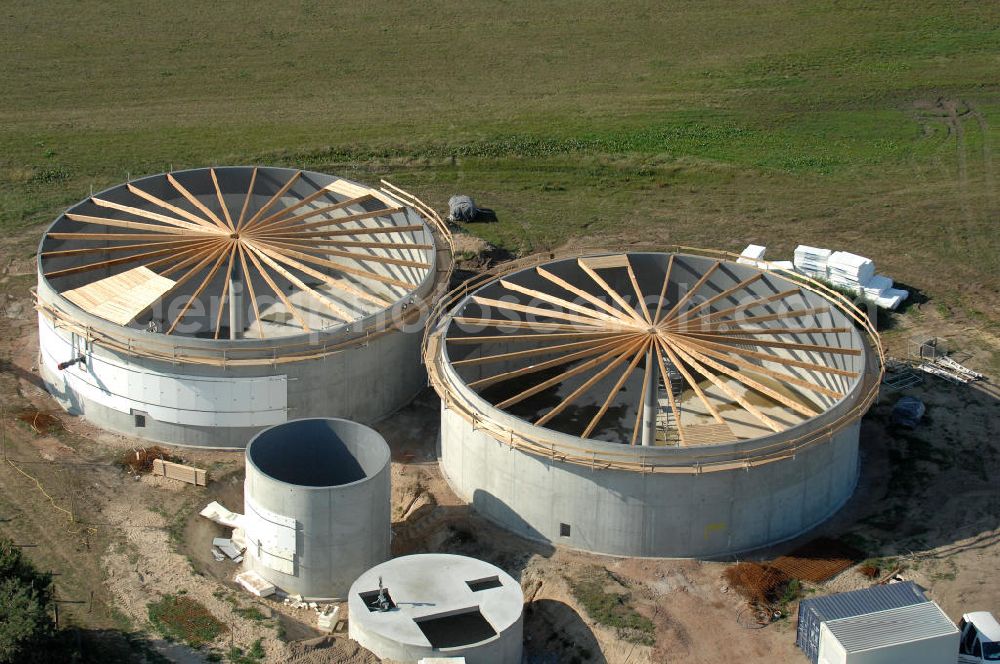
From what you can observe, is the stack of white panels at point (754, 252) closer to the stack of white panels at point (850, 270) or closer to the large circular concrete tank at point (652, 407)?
the stack of white panels at point (850, 270)

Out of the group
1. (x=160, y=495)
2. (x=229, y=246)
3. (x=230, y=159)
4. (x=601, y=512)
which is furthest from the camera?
(x=230, y=159)

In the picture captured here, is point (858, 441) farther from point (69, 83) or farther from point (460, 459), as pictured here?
point (69, 83)

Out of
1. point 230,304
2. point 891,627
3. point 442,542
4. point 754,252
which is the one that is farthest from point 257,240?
point 891,627

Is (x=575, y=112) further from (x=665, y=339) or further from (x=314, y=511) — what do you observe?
(x=314, y=511)

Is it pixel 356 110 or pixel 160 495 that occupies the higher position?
pixel 356 110

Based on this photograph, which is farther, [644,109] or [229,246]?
[644,109]

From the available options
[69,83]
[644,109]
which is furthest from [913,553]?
[69,83]

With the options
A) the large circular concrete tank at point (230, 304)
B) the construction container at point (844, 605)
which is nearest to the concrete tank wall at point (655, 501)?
the construction container at point (844, 605)
